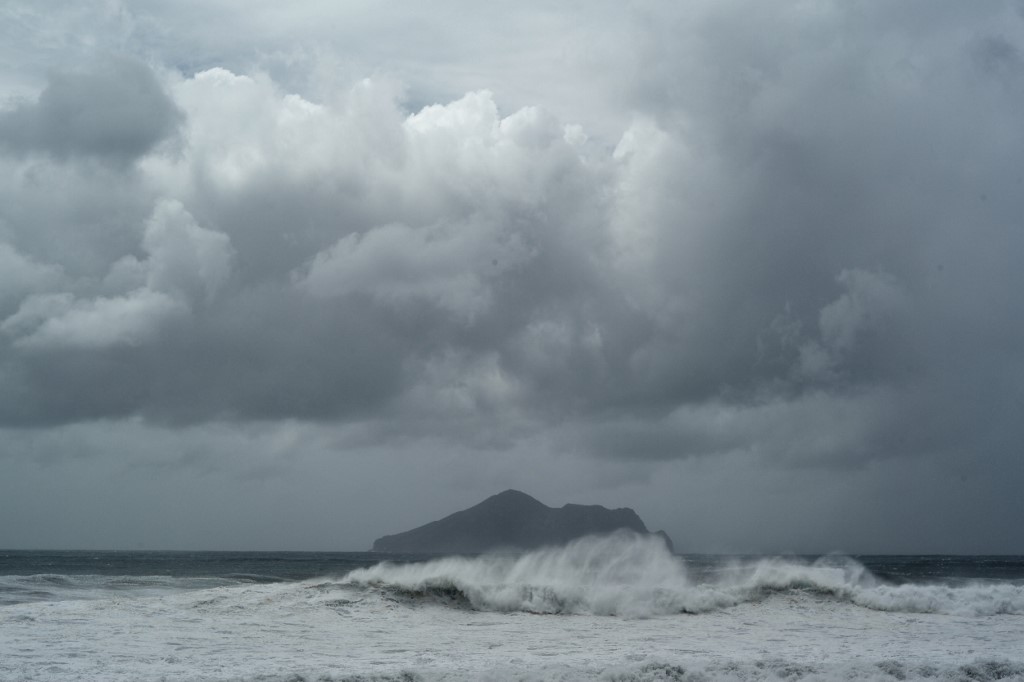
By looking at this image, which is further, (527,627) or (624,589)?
(624,589)

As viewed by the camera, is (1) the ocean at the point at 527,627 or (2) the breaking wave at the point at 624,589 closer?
(1) the ocean at the point at 527,627

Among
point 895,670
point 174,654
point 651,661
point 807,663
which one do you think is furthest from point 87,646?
point 895,670

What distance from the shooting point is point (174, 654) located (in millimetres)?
18969

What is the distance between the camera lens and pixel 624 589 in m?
29.3

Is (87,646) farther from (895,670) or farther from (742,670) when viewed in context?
(895,670)

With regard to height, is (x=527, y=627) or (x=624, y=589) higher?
(x=624, y=589)

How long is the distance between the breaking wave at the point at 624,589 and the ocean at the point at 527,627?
7 centimetres

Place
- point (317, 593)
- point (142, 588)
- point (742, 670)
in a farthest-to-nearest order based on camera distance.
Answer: point (142, 588)
point (317, 593)
point (742, 670)

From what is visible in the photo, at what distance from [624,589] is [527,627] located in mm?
5199

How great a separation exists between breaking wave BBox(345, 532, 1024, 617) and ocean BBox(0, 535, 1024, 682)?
0.07m

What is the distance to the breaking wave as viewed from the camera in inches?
1138

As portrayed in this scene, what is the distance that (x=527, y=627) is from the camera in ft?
82.9

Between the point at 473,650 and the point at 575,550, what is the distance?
20.9 metres

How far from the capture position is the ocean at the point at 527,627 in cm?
1734
